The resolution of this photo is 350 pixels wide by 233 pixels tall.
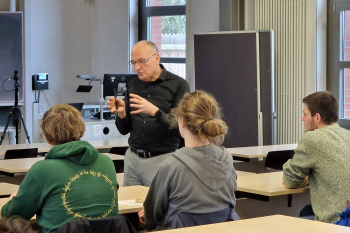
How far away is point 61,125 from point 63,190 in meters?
0.33

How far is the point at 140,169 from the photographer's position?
465cm

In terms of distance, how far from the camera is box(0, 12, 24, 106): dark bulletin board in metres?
10.1

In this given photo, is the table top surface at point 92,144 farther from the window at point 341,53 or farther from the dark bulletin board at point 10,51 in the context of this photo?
the dark bulletin board at point 10,51

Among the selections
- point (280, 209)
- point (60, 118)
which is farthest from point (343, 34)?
point (60, 118)

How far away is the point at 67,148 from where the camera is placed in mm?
3227

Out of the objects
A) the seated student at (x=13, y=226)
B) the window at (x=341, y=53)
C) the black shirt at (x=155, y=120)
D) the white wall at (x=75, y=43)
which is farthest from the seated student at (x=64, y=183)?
the white wall at (x=75, y=43)

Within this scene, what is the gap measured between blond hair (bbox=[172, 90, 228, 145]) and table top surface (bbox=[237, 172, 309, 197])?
103cm

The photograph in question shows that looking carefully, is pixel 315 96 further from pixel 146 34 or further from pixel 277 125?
pixel 146 34

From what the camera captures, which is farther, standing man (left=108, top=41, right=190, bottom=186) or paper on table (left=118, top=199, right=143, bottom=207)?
standing man (left=108, top=41, right=190, bottom=186)

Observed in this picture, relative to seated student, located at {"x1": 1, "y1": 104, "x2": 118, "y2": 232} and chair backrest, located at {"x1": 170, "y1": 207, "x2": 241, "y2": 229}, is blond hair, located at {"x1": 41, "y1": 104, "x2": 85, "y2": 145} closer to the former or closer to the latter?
seated student, located at {"x1": 1, "y1": 104, "x2": 118, "y2": 232}

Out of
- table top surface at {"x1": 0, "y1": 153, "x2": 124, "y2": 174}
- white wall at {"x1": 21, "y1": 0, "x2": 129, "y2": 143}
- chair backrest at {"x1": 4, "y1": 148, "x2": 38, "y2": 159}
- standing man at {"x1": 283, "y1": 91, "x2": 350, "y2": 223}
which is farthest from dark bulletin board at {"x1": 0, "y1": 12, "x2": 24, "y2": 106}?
standing man at {"x1": 283, "y1": 91, "x2": 350, "y2": 223}

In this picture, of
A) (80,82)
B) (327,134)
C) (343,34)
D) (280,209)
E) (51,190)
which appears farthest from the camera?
(80,82)

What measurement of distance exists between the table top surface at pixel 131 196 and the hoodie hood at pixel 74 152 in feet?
1.82

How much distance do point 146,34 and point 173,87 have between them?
6906mm
